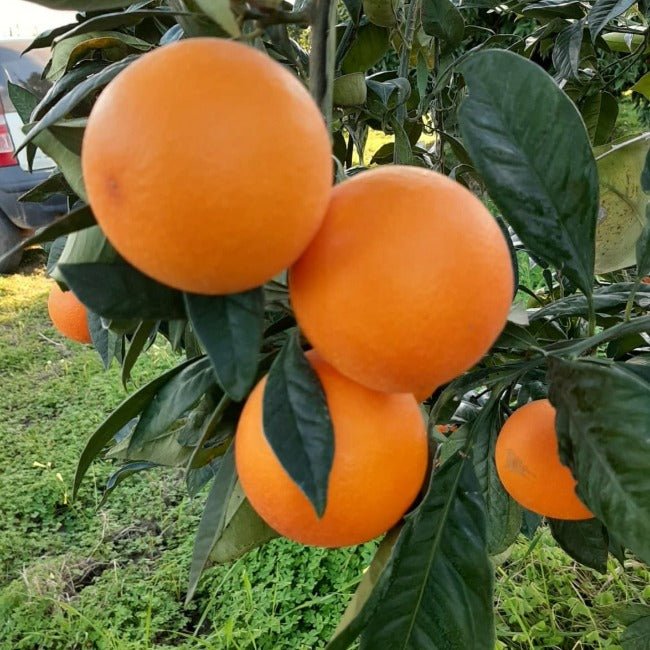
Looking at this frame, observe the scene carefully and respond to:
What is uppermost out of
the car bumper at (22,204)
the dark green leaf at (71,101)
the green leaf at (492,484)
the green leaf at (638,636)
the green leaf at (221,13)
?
the green leaf at (221,13)

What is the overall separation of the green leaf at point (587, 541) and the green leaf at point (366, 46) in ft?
1.96

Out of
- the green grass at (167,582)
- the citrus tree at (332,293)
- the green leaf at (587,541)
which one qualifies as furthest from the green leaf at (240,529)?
the green grass at (167,582)

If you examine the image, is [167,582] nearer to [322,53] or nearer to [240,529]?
[240,529]

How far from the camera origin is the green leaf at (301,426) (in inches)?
13.6

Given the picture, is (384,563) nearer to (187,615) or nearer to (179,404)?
(179,404)

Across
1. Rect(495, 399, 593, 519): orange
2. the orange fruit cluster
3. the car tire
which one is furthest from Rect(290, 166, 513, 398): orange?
the car tire

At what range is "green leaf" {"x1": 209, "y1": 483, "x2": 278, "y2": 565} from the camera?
575mm

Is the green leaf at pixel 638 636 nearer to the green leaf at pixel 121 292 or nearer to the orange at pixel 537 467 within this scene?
the orange at pixel 537 467

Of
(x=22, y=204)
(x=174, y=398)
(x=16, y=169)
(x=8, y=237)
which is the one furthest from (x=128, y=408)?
(x=8, y=237)

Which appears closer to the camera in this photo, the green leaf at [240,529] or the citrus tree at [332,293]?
the citrus tree at [332,293]

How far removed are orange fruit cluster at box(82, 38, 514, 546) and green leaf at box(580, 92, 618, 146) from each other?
1000 mm

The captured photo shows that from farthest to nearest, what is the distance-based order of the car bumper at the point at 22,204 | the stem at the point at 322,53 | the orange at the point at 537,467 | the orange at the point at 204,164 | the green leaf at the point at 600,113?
1. the car bumper at the point at 22,204
2. the green leaf at the point at 600,113
3. the orange at the point at 537,467
4. the stem at the point at 322,53
5. the orange at the point at 204,164

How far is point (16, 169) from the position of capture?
436 cm

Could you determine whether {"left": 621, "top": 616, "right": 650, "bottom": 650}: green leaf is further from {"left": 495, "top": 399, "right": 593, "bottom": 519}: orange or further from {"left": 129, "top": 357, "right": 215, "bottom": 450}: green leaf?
{"left": 129, "top": 357, "right": 215, "bottom": 450}: green leaf
